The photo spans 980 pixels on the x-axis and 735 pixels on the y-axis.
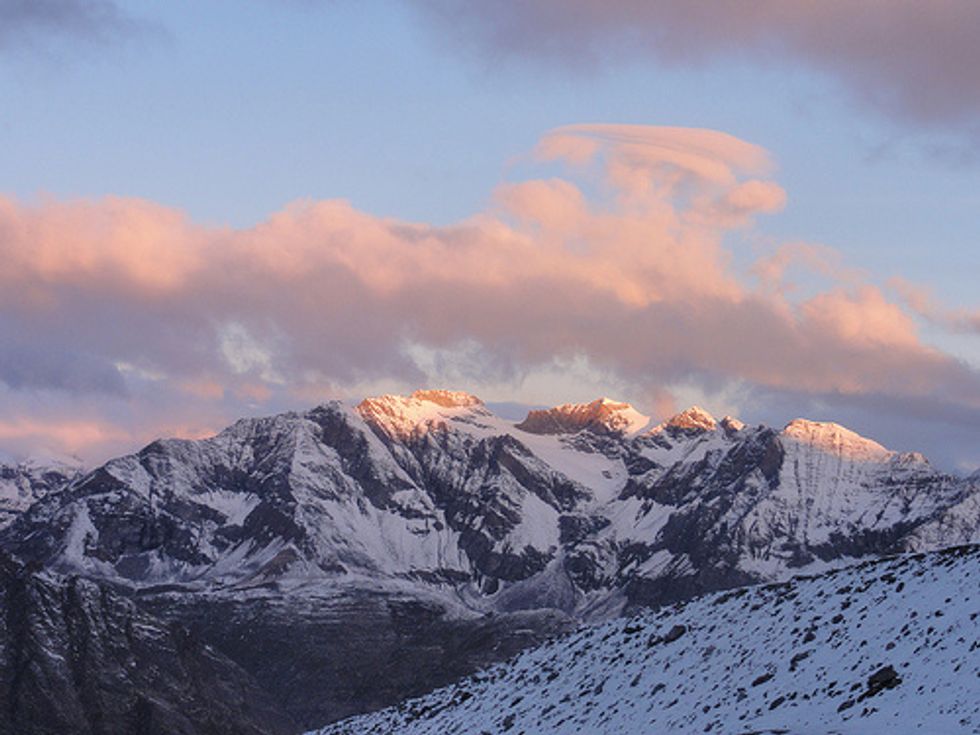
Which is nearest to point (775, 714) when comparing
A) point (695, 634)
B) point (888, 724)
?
point (888, 724)

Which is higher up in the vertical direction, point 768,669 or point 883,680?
point 768,669

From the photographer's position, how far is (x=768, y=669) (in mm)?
71812

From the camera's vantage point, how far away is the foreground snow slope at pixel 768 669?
60.8 metres

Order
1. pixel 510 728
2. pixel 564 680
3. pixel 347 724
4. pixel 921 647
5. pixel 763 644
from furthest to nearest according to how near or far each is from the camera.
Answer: pixel 347 724, pixel 564 680, pixel 510 728, pixel 763 644, pixel 921 647

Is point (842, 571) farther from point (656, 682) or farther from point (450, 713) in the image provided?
point (450, 713)

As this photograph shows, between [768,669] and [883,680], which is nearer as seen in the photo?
[883,680]

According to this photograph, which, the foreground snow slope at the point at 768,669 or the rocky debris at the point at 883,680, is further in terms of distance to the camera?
the rocky debris at the point at 883,680

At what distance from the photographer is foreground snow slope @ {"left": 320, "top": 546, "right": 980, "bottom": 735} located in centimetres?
6075

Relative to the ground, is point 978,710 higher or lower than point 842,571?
lower

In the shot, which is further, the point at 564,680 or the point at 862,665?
the point at 564,680

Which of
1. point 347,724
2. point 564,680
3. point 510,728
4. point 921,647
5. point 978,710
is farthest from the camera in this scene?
point 347,724

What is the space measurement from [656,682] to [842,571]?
15.5 meters

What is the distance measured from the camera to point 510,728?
3233 inches

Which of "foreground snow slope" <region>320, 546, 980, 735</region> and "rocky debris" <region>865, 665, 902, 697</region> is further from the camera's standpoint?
"rocky debris" <region>865, 665, 902, 697</region>
